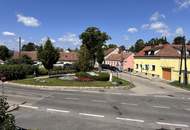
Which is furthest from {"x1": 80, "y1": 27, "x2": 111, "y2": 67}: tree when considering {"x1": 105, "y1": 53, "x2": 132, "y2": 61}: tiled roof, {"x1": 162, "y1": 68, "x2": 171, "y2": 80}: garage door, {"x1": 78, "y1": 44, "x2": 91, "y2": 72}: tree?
{"x1": 78, "y1": 44, "x2": 91, "y2": 72}: tree

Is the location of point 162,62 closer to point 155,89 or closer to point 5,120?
point 155,89

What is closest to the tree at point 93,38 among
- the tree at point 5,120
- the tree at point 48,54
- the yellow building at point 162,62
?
the yellow building at point 162,62

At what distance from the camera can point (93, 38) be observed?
75.2 metres

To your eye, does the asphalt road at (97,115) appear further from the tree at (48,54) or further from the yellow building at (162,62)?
the yellow building at (162,62)

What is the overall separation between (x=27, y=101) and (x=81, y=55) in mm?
23322

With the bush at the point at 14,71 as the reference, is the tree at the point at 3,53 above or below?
above

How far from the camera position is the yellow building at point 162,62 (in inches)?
1909

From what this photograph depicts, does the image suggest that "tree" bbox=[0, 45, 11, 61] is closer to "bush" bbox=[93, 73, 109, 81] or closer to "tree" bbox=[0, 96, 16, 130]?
"bush" bbox=[93, 73, 109, 81]

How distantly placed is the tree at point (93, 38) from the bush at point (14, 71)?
2887 cm

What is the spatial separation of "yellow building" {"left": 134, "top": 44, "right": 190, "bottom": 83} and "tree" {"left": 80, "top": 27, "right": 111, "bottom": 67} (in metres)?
14.2

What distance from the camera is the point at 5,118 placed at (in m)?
7.32

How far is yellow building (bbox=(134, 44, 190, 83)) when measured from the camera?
1909 inches

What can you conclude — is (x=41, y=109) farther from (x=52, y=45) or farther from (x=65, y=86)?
(x=52, y=45)

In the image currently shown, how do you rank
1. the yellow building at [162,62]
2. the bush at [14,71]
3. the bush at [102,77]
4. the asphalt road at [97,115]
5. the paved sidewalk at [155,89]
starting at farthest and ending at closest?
the yellow building at [162,62], the bush at [14,71], the bush at [102,77], the paved sidewalk at [155,89], the asphalt road at [97,115]
